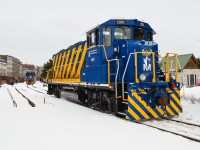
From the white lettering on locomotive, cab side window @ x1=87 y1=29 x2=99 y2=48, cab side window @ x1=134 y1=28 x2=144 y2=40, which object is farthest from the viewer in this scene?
cab side window @ x1=87 y1=29 x2=99 y2=48

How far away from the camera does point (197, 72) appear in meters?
35.9

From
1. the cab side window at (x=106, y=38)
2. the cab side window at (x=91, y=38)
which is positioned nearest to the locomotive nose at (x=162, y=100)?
the cab side window at (x=106, y=38)

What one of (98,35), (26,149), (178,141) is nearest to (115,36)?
(98,35)

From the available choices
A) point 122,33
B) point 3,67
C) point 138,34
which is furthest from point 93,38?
point 3,67

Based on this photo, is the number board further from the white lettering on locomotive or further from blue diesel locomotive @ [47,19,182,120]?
the white lettering on locomotive

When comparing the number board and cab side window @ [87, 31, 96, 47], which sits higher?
the number board

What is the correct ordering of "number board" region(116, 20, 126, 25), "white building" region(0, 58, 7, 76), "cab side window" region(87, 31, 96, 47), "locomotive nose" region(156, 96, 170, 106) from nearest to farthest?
"locomotive nose" region(156, 96, 170, 106) → "number board" region(116, 20, 126, 25) → "cab side window" region(87, 31, 96, 47) → "white building" region(0, 58, 7, 76)

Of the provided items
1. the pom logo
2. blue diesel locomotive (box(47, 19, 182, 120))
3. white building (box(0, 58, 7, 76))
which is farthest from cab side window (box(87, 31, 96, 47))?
white building (box(0, 58, 7, 76))

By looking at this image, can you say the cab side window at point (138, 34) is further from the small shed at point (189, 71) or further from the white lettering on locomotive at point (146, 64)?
the small shed at point (189, 71)

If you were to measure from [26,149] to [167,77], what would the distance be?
624 centimetres

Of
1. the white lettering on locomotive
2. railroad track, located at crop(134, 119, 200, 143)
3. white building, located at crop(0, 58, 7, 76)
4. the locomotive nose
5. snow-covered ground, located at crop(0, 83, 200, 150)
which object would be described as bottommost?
railroad track, located at crop(134, 119, 200, 143)

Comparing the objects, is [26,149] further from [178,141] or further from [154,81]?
[154,81]

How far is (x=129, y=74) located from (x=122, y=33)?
5.92 feet

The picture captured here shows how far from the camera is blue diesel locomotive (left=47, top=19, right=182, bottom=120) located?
8.86m
